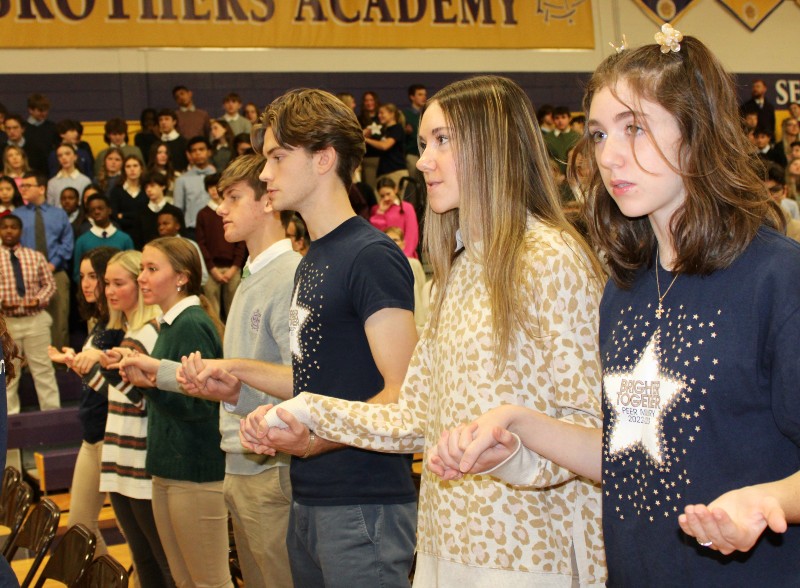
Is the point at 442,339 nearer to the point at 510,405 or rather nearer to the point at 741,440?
the point at 510,405

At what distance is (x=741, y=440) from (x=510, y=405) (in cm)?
45

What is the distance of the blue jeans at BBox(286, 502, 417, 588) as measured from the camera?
251 cm

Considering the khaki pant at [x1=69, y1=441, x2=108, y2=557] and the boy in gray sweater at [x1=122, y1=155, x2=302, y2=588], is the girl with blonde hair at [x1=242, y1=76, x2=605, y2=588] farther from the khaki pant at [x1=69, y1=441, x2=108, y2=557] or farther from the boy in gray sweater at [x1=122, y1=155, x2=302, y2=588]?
the khaki pant at [x1=69, y1=441, x2=108, y2=557]

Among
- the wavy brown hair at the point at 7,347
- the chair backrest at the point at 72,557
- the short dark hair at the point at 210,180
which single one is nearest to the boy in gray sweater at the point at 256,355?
the chair backrest at the point at 72,557

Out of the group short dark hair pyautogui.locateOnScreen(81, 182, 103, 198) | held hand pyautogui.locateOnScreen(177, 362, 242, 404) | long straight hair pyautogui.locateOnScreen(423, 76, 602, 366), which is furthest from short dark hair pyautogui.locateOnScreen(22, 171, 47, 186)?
long straight hair pyautogui.locateOnScreen(423, 76, 602, 366)

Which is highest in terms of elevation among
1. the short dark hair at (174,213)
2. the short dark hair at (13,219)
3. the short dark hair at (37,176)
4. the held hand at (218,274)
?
the short dark hair at (37,176)

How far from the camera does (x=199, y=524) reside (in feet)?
12.4

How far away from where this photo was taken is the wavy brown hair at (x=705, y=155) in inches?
60.0

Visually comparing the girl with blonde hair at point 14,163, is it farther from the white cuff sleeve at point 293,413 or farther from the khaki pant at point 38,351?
the white cuff sleeve at point 293,413

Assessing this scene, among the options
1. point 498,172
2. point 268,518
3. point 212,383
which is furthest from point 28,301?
point 498,172

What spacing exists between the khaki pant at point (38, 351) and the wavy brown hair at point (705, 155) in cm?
757

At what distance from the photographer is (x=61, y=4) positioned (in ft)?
37.2

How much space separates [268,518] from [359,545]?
2.58ft

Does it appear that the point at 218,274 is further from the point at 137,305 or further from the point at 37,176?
the point at 137,305
